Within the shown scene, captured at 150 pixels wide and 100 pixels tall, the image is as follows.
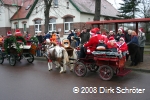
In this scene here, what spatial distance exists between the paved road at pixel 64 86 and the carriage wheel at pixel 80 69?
196 millimetres

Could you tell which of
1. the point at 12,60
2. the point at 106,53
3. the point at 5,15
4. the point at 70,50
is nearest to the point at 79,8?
the point at 5,15

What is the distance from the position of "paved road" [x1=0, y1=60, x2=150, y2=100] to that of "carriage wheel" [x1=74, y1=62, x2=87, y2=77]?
20 cm

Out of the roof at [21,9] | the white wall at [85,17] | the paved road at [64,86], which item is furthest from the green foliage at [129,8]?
the paved road at [64,86]

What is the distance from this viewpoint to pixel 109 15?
31.7 metres

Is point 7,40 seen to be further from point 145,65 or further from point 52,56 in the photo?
point 145,65

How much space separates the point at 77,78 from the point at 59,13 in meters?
21.1

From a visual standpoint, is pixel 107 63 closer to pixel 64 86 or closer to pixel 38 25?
pixel 64 86

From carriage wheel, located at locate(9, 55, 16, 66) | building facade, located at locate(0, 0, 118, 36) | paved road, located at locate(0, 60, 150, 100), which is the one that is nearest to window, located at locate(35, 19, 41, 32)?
building facade, located at locate(0, 0, 118, 36)

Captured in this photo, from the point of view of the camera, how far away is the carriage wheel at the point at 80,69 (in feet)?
28.7

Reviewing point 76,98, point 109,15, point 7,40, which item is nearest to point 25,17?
point 109,15

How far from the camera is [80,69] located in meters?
8.89

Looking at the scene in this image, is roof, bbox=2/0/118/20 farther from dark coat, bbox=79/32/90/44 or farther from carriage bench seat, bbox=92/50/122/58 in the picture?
carriage bench seat, bbox=92/50/122/58

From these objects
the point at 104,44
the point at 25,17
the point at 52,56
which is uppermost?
the point at 25,17

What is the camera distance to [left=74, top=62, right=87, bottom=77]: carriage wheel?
28.7ft
